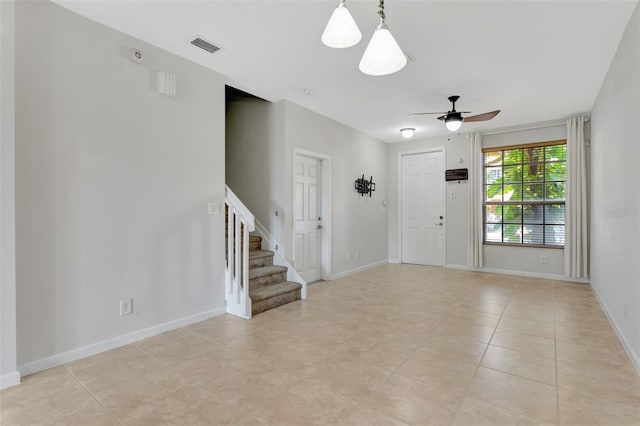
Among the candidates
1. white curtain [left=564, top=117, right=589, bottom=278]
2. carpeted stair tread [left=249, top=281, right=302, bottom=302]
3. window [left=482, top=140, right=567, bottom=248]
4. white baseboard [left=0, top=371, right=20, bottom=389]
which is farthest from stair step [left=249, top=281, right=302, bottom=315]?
white curtain [left=564, top=117, right=589, bottom=278]

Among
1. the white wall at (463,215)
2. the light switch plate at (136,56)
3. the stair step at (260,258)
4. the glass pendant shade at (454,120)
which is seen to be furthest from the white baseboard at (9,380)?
the white wall at (463,215)

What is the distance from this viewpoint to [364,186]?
21.0ft

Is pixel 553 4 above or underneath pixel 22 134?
above

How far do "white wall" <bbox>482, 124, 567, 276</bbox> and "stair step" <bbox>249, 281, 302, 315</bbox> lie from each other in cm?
400

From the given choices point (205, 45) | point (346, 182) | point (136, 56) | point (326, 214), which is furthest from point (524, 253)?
point (136, 56)

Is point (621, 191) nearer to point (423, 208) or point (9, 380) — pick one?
point (423, 208)

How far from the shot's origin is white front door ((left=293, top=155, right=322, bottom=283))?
16.6 ft

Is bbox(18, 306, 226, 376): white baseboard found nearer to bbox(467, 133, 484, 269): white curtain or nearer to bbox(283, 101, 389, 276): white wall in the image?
bbox(283, 101, 389, 276): white wall

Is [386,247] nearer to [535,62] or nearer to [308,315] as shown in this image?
[308,315]

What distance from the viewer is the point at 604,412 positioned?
1.90 metres

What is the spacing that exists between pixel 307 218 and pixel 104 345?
10.4ft

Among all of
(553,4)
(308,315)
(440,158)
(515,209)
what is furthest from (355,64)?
(515,209)

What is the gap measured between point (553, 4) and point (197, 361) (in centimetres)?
388

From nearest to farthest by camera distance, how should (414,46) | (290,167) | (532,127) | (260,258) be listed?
(414,46) → (260,258) → (290,167) → (532,127)
